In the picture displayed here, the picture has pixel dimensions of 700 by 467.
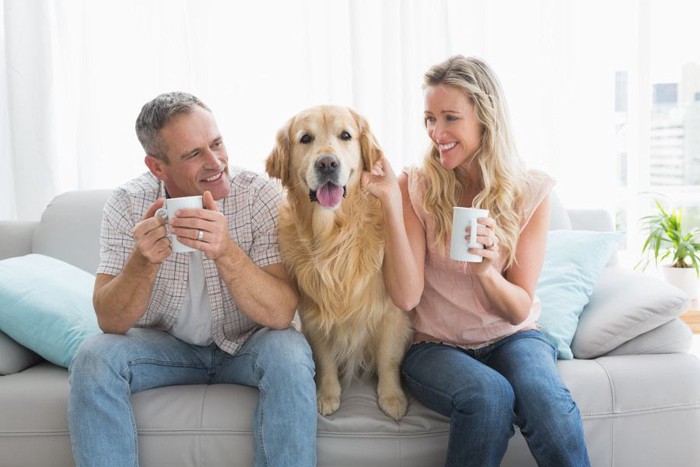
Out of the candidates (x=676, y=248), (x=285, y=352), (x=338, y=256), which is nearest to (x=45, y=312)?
(x=285, y=352)

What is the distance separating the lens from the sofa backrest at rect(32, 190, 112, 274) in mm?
2352

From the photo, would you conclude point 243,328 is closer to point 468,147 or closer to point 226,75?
point 468,147

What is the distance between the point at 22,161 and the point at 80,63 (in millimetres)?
552

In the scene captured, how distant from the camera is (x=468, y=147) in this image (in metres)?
1.75

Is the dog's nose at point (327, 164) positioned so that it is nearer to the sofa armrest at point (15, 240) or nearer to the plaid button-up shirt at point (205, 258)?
the plaid button-up shirt at point (205, 258)

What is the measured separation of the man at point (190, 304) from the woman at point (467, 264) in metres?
0.32

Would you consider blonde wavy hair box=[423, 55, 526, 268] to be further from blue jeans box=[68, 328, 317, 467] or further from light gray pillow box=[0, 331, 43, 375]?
light gray pillow box=[0, 331, 43, 375]

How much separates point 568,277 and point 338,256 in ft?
2.48

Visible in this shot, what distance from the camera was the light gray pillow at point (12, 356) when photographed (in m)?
1.89

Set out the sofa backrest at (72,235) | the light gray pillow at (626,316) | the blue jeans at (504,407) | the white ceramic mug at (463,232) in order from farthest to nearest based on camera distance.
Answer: the sofa backrest at (72,235), the light gray pillow at (626,316), the blue jeans at (504,407), the white ceramic mug at (463,232)

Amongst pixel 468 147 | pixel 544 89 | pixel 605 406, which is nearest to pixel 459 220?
pixel 468 147

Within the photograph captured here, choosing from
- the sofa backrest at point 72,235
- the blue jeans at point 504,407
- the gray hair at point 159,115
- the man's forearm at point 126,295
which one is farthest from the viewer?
the sofa backrest at point 72,235

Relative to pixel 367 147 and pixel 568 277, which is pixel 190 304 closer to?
pixel 367 147

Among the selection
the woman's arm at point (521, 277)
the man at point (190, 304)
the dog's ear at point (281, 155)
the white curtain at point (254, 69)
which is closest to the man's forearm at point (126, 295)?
the man at point (190, 304)
